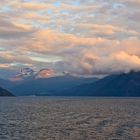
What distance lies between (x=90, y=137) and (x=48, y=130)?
15.9 meters

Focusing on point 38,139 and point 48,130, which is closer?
point 38,139

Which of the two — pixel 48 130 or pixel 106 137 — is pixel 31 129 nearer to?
pixel 48 130

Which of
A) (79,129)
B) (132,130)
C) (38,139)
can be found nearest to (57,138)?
(38,139)

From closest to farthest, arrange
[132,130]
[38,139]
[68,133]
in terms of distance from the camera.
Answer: [38,139] < [68,133] < [132,130]

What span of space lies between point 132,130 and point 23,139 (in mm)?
30087

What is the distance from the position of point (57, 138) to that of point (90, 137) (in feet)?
23.5

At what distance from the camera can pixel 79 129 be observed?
99812 millimetres

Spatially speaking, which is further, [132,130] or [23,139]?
[132,130]

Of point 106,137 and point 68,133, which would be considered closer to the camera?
point 106,137

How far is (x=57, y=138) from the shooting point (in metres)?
83.2

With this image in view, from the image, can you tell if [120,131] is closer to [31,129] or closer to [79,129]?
[79,129]

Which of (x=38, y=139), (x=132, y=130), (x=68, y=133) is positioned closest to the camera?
(x=38, y=139)

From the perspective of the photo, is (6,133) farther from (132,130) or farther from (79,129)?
(132,130)

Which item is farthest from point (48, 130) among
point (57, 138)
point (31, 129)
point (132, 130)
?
point (132, 130)
